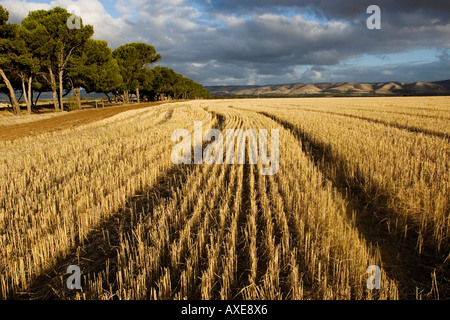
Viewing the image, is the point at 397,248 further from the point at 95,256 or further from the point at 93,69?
the point at 93,69

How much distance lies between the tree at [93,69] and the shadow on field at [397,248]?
1510 inches

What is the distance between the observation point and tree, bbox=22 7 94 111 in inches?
1165

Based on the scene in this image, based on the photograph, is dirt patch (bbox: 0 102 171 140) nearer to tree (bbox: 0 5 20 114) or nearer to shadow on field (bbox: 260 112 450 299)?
tree (bbox: 0 5 20 114)

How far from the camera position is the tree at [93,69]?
35406 mm

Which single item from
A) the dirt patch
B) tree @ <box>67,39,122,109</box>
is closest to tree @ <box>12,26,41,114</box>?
tree @ <box>67,39,122,109</box>

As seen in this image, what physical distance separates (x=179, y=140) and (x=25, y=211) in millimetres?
7518

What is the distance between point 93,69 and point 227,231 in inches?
1593

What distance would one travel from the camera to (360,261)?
3119mm

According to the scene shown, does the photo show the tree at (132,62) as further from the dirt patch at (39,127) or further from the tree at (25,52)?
the dirt patch at (39,127)

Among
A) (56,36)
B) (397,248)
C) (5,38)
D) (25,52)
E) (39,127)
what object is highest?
(56,36)

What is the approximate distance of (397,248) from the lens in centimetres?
377

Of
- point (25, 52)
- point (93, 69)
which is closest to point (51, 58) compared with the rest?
point (93, 69)
